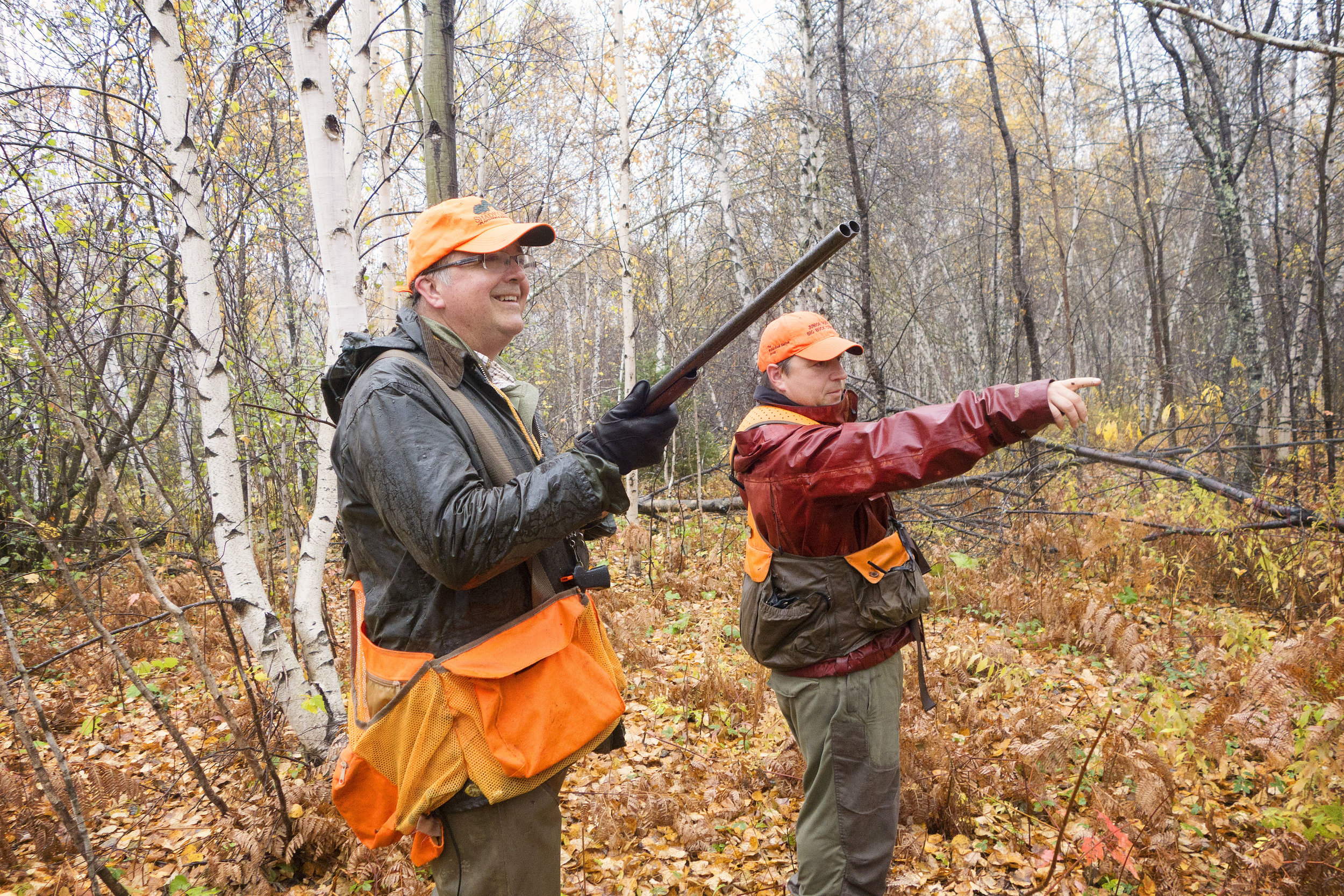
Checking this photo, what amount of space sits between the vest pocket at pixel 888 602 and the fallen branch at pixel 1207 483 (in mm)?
4282

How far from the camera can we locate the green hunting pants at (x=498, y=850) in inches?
66.7

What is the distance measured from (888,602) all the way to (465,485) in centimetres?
149

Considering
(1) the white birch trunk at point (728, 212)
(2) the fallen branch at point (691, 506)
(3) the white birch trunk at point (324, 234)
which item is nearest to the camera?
Answer: (3) the white birch trunk at point (324, 234)

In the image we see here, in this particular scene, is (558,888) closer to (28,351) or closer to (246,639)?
(246,639)

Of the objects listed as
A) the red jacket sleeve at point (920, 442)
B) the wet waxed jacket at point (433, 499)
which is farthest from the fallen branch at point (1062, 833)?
the wet waxed jacket at point (433, 499)

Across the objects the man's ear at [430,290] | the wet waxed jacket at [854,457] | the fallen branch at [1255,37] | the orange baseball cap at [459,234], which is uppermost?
the fallen branch at [1255,37]

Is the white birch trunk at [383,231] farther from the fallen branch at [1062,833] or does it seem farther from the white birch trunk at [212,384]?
the fallen branch at [1062,833]

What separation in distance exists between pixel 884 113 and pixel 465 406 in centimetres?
1000

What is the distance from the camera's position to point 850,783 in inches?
90.0

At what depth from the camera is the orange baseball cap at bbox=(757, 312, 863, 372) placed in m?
2.50

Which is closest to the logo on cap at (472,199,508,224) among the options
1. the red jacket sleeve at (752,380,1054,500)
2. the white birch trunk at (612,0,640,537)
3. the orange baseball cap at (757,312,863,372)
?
the orange baseball cap at (757,312,863,372)

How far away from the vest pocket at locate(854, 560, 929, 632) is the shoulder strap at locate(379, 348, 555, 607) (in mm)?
1082

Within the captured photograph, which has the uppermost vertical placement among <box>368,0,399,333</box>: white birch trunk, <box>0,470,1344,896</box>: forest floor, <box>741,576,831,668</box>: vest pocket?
<box>368,0,399,333</box>: white birch trunk

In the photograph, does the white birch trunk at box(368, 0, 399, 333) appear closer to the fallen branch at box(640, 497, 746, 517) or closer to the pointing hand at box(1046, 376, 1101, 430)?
the fallen branch at box(640, 497, 746, 517)
